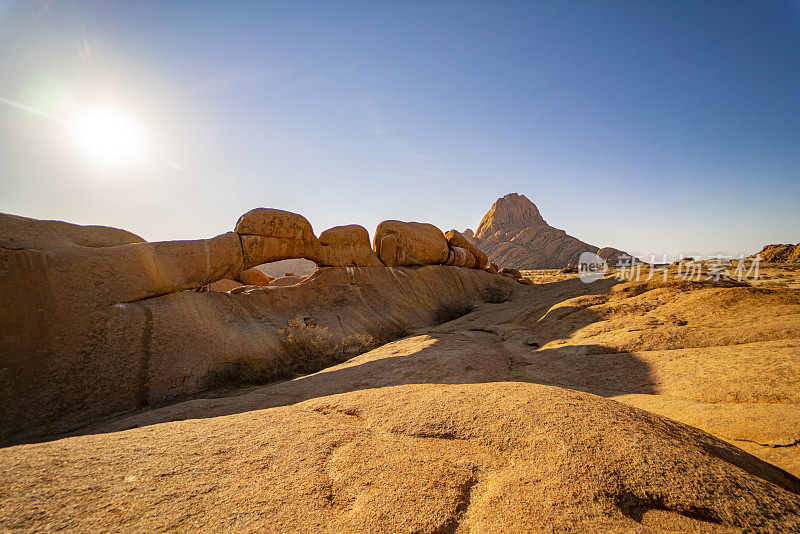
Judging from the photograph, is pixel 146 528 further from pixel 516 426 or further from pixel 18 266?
pixel 18 266

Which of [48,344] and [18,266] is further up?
[18,266]

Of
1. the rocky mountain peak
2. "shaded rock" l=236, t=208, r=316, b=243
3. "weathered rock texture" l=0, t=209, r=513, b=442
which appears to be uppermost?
the rocky mountain peak

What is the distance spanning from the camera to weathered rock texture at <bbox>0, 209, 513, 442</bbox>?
4.87 metres

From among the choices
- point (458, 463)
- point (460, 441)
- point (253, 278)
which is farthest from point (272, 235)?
point (458, 463)

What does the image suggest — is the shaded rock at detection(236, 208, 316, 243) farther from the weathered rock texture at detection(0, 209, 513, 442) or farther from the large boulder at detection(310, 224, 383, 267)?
the large boulder at detection(310, 224, 383, 267)

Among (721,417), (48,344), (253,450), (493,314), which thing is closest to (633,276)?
(493,314)

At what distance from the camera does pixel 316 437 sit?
210 centimetres

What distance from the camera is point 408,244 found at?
13.2m

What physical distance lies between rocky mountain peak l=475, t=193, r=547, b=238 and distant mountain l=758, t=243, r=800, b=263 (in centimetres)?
3364

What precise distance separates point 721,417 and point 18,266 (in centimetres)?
933

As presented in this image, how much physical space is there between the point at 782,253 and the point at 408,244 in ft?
88.3

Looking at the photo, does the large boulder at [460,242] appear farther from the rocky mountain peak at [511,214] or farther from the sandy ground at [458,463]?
the rocky mountain peak at [511,214]

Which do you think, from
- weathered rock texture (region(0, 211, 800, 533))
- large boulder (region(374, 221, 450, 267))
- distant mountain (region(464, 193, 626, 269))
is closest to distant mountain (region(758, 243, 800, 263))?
distant mountain (region(464, 193, 626, 269))

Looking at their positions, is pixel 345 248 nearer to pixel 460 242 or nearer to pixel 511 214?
pixel 460 242
